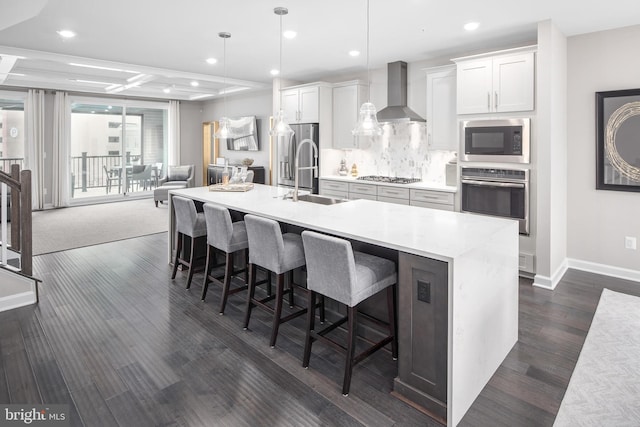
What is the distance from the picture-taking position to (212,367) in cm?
256

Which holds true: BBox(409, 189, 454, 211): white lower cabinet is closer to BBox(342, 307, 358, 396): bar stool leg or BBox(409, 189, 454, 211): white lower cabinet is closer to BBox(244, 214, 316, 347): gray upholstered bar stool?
BBox(244, 214, 316, 347): gray upholstered bar stool

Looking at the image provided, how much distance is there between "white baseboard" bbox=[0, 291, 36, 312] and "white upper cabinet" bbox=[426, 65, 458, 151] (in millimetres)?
4759

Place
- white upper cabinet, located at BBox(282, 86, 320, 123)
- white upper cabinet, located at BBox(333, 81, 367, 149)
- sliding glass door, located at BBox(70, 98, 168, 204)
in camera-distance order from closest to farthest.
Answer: white upper cabinet, located at BBox(333, 81, 367, 149) < white upper cabinet, located at BBox(282, 86, 320, 123) < sliding glass door, located at BBox(70, 98, 168, 204)

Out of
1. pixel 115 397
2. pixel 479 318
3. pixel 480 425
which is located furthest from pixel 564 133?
pixel 115 397

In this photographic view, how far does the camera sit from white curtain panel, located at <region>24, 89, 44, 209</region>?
8227 mm

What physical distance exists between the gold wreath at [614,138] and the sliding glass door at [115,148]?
9775mm

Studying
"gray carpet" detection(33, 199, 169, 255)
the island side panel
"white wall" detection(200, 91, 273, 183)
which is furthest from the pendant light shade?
"white wall" detection(200, 91, 273, 183)

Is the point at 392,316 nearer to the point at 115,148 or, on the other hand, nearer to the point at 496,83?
the point at 496,83

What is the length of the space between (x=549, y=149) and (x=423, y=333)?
279 centimetres

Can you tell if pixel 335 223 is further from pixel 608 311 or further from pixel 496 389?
pixel 608 311

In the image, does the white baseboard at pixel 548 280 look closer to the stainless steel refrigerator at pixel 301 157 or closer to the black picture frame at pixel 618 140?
the black picture frame at pixel 618 140

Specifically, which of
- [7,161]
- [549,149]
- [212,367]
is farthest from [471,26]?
[7,161]

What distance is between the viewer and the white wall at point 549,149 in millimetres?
3886

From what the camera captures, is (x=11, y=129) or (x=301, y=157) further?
(x=11, y=129)
